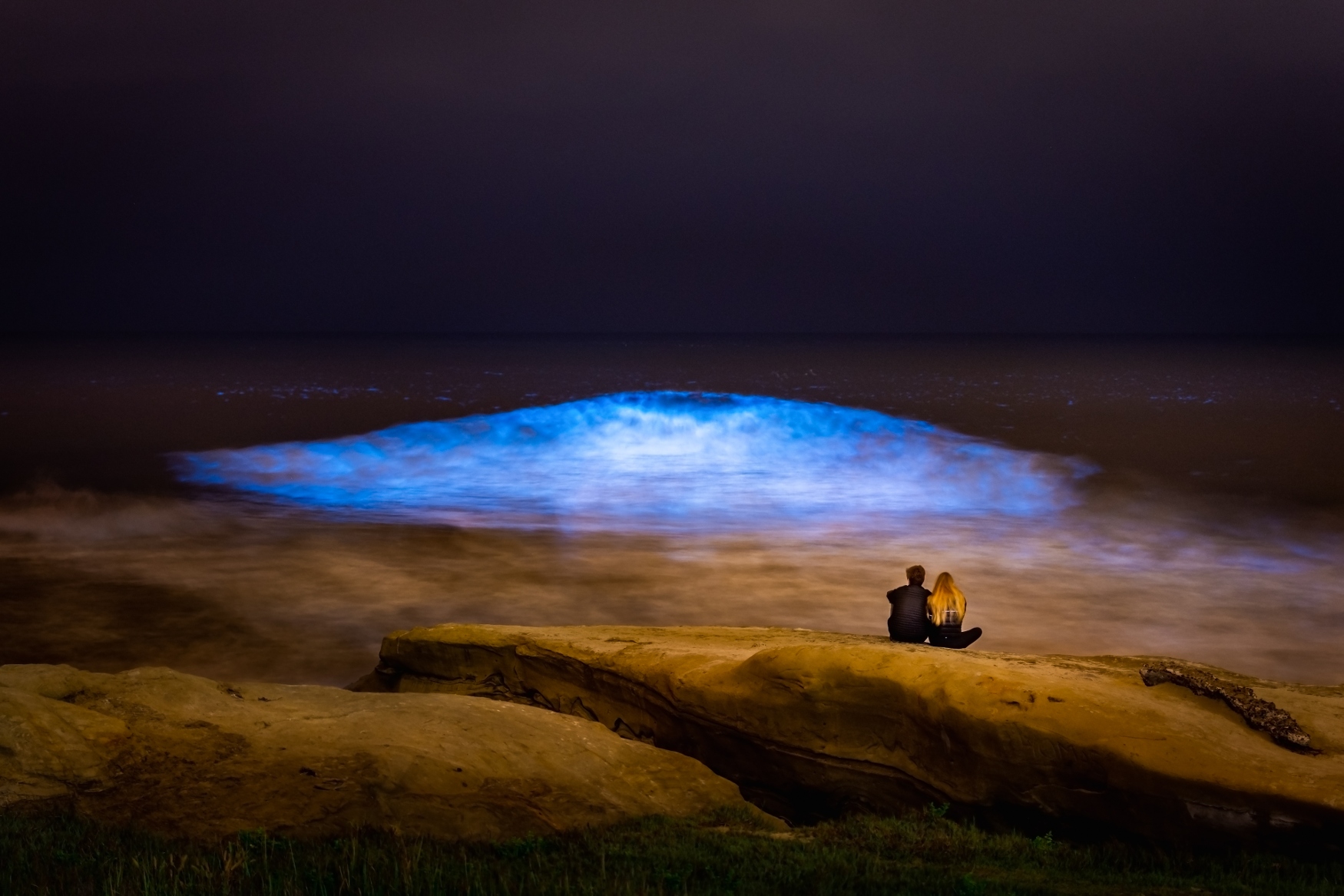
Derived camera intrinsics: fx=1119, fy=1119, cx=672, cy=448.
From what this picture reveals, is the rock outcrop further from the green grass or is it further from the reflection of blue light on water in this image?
the reflection of blue light on water

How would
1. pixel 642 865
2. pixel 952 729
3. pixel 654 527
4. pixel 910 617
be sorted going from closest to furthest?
pixel 642 865 < pixel 952 729 < pixel 910 617 < pixel 654 527

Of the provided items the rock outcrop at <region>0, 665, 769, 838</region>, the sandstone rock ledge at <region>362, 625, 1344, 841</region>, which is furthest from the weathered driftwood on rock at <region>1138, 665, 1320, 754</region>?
the rock outcrop at <region>0, 665, 769, 838</region>

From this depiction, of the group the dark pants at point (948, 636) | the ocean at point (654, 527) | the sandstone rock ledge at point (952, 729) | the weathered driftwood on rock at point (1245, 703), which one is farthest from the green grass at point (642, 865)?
the ocean at point (654, 527)

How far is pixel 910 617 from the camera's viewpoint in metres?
12.9

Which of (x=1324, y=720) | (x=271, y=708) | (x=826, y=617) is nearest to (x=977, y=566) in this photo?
(x=826, y=617)

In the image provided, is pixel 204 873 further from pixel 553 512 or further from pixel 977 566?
pixel 553 512

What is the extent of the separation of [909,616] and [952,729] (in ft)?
11.1

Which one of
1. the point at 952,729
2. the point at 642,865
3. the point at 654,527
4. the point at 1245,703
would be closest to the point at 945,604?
the point at 952,729

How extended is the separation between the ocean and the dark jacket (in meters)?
6.23

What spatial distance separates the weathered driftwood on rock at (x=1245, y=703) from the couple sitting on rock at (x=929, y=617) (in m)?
2.70

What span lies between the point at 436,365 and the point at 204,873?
14226 centimetres

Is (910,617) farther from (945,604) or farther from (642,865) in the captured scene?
(642,865)

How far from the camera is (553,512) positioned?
32156 mm

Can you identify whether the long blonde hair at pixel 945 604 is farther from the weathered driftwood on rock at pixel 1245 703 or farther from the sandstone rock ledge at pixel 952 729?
the weathered driftwood on rock at pixel 1245 703
